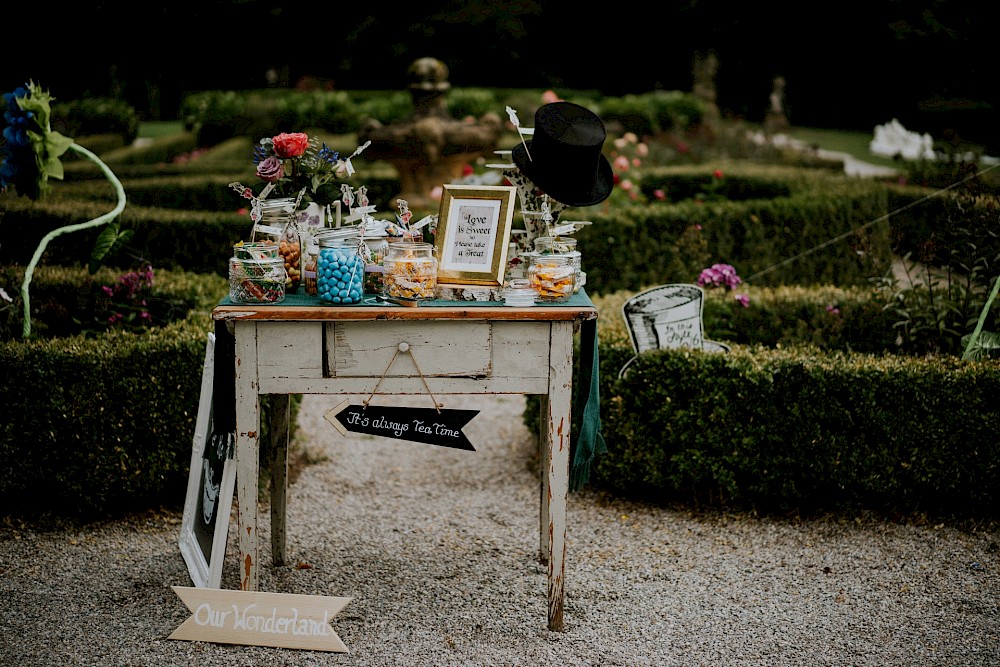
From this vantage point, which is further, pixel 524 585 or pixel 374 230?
pixel 524 585

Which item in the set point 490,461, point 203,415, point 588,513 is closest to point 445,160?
point 490,461

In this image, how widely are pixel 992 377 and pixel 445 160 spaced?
5.49 meters

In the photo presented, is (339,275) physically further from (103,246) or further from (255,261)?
(103,246)

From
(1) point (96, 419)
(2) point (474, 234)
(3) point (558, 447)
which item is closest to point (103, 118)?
(1) point (96, 419)

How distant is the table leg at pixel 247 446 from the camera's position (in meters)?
2.68

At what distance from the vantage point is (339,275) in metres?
2.68

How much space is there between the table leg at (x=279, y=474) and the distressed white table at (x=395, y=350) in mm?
501

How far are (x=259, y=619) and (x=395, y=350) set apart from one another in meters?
0.96

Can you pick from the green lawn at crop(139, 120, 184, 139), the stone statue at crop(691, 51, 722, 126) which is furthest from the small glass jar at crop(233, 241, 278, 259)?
the stone statue at crop(691, 51, 722, 126)

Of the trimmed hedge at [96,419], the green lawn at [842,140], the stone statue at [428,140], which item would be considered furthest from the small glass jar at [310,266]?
the green lawn at [842,140]

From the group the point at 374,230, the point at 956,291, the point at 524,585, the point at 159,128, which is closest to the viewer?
the point at 374,230

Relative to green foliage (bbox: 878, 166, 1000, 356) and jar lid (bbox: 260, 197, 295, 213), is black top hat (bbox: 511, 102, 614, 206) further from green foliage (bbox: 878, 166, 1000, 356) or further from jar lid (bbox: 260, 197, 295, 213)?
green foliage (bbox: 878, 166, 1000, 356)

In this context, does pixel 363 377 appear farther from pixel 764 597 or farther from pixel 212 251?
pixel 212 251

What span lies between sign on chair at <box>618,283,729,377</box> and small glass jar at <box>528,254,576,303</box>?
103 centimetres
